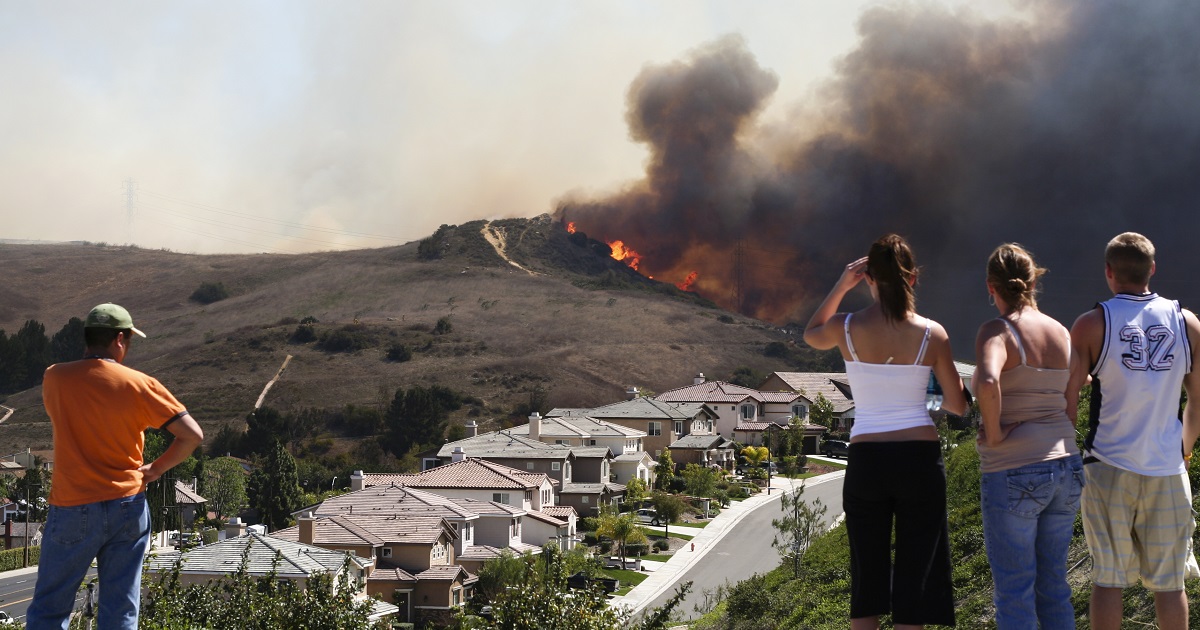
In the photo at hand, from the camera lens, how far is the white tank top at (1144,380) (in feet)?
19.8

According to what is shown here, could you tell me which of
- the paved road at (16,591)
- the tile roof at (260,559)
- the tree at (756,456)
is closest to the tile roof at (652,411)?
the tree at (756,456)

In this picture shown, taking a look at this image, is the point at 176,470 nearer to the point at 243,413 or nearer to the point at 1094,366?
the point at 243,413

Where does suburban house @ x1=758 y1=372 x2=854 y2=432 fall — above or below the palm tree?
above

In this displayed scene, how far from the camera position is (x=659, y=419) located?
76125 millimetres

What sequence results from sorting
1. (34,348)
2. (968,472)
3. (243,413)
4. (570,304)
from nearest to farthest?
(968,472), (243,413), (34,348), (570,304)

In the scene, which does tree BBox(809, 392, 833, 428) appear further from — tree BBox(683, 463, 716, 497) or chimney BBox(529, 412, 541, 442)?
chimney BBox(529, 412, 541, 442)

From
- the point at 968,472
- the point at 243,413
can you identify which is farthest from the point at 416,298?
the point at 968,472

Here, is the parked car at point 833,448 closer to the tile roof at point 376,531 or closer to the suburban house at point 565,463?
the suburban house at point 565,463

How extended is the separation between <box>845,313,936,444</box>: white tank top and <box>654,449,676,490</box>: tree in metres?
57.9

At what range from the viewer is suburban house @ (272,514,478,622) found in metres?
38.5

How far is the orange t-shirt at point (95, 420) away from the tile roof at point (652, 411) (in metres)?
70.3

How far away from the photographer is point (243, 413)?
11094 cm

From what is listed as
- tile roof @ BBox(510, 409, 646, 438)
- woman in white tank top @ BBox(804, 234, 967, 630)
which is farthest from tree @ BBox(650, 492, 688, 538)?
woman in white tank top @ BBox(804, 234, 967, 630)

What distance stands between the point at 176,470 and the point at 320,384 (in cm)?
5302
